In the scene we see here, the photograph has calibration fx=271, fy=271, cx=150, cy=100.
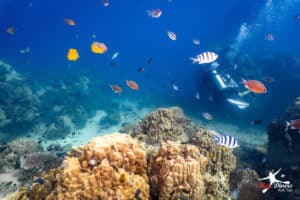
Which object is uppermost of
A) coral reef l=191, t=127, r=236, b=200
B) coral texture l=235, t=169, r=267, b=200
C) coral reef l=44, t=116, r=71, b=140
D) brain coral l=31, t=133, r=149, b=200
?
coral reef l=44, t=116, r=71, b=140

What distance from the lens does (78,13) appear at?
489 feet

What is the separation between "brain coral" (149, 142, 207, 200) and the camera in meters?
4.06

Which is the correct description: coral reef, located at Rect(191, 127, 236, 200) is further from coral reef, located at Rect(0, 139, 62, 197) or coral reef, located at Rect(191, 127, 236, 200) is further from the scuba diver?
the scuba diver

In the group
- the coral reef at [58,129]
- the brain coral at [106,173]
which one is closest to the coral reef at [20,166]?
the brain coral at [106,173]

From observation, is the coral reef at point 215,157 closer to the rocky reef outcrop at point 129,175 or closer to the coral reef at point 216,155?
the coral reef at point 216,155

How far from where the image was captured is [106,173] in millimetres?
4066

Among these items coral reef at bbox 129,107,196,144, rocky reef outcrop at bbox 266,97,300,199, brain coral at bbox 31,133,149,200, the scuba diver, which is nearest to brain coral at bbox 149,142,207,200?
brain coral at bbox 31,133,149,200

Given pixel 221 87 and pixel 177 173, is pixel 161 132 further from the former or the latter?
pixel 221 87

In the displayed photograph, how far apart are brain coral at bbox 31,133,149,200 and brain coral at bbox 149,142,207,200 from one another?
8.0 inches

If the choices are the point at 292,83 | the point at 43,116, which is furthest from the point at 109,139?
the point at 292,83

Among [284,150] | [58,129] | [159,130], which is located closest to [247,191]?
[159,130]

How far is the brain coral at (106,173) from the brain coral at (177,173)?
0.66 feet

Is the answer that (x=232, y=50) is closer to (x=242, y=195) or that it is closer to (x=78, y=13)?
(x=242, y=195)

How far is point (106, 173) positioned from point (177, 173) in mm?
1074
